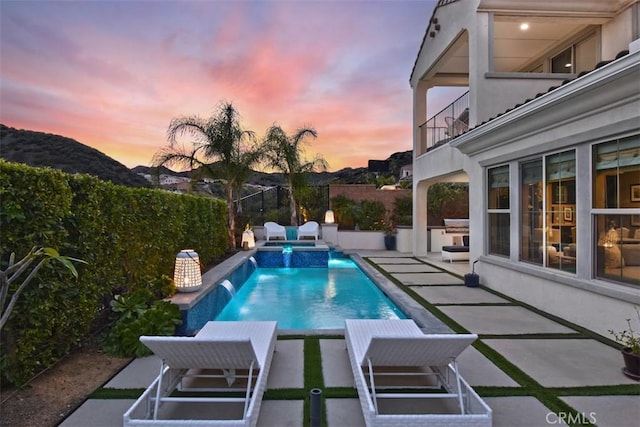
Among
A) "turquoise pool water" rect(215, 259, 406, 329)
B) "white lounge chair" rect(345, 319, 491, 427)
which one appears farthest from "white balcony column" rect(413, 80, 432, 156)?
"white lounge chair" rect(345, 319, 491, 427)

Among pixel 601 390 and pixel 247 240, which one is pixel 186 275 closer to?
pixel 601 390

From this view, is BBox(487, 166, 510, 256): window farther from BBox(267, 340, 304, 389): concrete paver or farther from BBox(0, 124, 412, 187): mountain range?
BBox(0, 124, 412, 187): mountain range

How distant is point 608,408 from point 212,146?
1342 centimetres

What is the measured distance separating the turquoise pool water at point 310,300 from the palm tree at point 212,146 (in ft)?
14.3

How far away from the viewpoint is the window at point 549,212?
5738mm

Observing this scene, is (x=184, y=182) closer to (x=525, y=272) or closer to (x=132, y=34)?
(x=132, y=34)

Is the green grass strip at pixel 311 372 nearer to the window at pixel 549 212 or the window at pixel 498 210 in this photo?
the window at pixel 549 212

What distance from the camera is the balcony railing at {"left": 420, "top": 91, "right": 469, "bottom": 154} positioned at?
10.5 meters

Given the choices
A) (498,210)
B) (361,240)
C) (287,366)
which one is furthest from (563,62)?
(287,366)

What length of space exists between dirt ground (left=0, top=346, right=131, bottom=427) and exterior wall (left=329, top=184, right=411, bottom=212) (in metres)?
15.9

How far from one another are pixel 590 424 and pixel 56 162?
18.6m

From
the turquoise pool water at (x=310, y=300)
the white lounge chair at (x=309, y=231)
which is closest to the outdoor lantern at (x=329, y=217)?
the white lounge chair at (x=309, y=231)

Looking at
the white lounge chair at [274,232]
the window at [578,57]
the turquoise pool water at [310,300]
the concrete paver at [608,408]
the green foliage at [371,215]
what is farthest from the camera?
the green foliage at [371,215]

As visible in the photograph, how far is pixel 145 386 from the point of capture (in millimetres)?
3562
